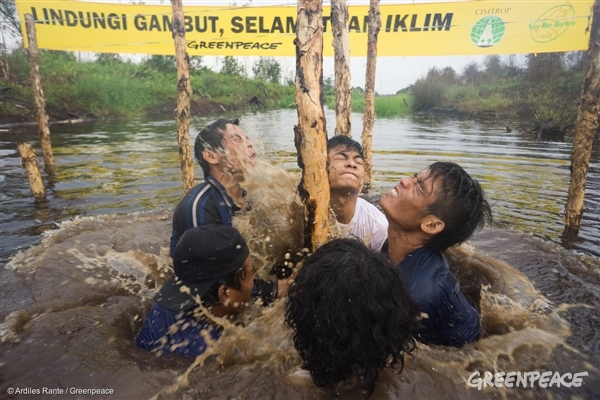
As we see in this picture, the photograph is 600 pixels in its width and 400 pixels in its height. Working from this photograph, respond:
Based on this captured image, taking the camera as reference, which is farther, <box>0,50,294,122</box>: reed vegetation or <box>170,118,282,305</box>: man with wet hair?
<box>0,50,294,122</box>: reed vegetation

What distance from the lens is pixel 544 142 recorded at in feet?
44.2

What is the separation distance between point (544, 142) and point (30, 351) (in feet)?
50.6

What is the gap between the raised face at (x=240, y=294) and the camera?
2406 mm

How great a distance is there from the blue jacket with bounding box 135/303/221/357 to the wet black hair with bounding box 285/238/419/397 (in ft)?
2.99

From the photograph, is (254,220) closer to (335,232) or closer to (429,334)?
(335,232)

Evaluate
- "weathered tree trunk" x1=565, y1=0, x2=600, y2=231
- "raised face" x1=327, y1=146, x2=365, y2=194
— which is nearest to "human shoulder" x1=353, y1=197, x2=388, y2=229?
"raised face" x1=327, y1=146, x2=365, y2=194

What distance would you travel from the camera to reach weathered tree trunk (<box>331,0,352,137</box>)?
5895mm

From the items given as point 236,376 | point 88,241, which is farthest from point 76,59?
point 236,376

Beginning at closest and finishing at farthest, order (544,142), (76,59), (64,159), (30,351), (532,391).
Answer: (532,391) → (30,351) → (64,159) → (544,142) → (76,59)

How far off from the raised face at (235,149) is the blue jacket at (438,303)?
1.79m

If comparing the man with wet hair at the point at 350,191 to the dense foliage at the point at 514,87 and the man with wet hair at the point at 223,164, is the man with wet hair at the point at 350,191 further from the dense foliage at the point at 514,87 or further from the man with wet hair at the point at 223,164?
the dense foliage at the point at 514,87

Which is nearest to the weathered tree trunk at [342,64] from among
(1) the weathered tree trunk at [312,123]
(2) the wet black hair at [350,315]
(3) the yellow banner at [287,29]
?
(1) the weathered tree trunk at [312,123]

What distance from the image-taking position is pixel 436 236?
8.02ft

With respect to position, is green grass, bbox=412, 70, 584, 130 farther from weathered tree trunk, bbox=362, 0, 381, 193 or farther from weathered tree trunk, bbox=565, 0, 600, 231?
weathered tree trunk, bbox=565, 0, 600, 231
